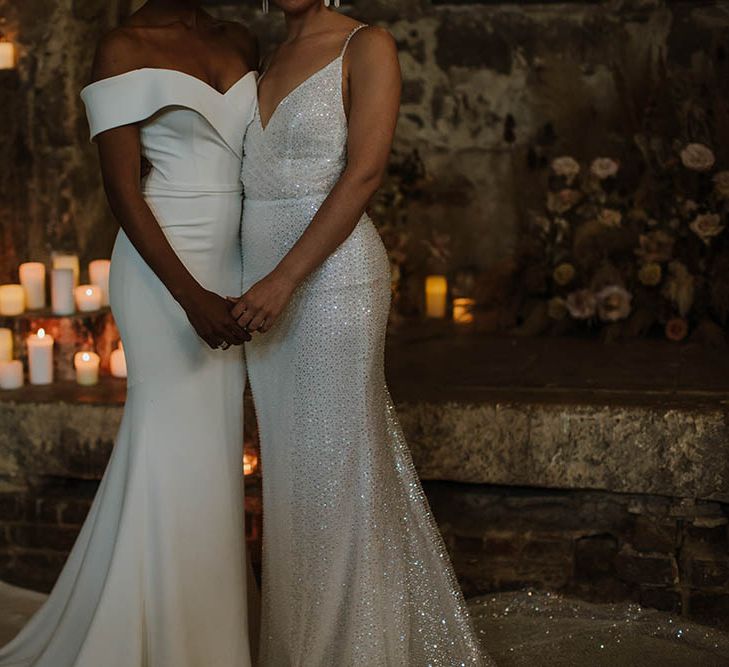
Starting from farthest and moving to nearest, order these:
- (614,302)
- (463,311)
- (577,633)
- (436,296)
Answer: (436,296) < (463,311) < (614,302) < (577,633)

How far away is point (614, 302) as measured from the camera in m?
4.32

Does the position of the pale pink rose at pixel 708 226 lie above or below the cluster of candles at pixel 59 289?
above

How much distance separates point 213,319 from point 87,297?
1.66m

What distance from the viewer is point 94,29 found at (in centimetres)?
397

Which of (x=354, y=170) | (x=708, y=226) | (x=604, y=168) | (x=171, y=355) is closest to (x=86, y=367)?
(x=171, y=355)

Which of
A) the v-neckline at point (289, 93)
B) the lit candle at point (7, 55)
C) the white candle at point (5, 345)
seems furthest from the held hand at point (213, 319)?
the lit candle at point (7, 55)

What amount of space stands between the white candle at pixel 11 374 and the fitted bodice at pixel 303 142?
1556 mm

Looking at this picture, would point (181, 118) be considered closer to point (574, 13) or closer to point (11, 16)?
point (11, 16)

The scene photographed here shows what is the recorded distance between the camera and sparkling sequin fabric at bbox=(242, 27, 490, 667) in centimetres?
243

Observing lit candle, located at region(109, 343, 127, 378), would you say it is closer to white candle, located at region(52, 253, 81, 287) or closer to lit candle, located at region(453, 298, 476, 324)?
white candle, located at region(52, 253, 81, 287)

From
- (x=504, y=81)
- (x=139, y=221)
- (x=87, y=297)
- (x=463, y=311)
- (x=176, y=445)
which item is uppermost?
(x=504, y=81)

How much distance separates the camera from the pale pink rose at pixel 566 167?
4.49 m

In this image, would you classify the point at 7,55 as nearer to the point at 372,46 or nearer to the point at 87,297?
the point at 87,297

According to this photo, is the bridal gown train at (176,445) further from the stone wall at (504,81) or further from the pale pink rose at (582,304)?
the stone wall at (504,81)
